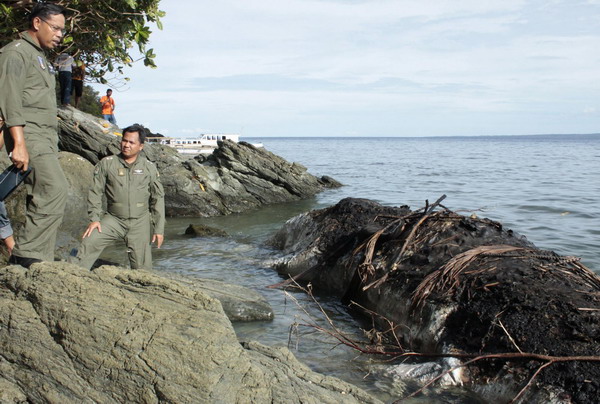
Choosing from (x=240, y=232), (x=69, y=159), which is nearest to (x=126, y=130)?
(x=69, y=159)

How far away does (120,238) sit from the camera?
20.7 feet

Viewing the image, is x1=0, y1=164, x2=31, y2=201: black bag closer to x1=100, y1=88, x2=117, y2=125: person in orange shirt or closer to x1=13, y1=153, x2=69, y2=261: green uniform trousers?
x1=13, y1=153, x2=69, y2=261: green uniform trousers

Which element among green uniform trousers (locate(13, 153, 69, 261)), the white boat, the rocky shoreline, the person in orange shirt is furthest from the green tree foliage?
the white boat

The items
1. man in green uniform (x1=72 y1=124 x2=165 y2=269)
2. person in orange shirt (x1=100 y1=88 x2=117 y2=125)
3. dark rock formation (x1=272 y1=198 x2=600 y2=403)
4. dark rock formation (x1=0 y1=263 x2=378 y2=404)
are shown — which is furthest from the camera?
person in orange shirt (x1=100 y1=88 x2=117 y2=125)

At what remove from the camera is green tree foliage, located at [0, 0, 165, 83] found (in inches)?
351

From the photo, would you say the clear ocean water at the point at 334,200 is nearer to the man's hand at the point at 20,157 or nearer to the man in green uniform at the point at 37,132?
the man in green uniform at the point at 37,132

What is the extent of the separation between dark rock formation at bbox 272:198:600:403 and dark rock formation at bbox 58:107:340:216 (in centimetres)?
913

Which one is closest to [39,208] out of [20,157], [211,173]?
[20,157]

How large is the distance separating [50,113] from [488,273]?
444 centimetres

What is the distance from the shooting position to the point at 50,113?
5.08 meters

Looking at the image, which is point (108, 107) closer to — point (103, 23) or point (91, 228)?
point (103, 23)

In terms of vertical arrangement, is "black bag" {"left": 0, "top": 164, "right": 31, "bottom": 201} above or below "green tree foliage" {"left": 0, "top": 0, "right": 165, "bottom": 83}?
below

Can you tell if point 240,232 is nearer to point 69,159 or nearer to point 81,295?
point 69,159

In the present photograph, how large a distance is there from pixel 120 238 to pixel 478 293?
3900 millimetres
